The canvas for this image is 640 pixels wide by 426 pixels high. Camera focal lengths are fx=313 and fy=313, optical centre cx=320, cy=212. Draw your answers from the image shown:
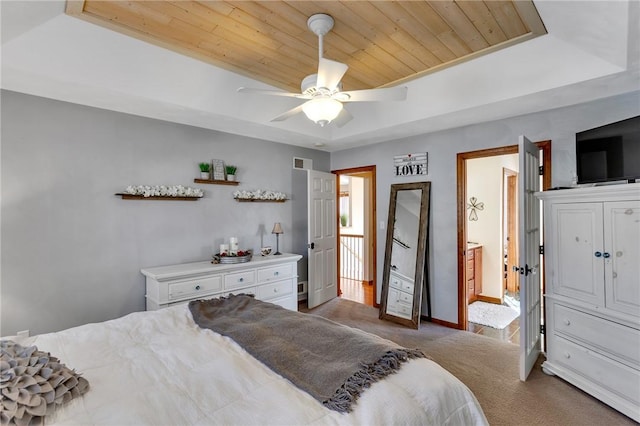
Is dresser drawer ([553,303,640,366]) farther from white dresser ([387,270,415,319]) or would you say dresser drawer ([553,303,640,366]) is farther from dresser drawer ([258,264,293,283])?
dresser drawer ([258,264,293,283])

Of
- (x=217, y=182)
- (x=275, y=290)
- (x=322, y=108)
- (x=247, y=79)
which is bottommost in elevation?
(x=275, y=290)

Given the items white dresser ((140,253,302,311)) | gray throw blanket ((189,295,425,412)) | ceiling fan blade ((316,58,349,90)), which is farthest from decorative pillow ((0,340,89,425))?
ceiling fan blade ((316,58,349,90))

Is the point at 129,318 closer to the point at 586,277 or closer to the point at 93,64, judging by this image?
the point at 93,64

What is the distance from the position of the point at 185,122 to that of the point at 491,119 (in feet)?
11.0

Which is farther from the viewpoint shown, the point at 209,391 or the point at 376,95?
the point at 376,95

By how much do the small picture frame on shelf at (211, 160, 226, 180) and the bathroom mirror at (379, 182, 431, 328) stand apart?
2255 mm

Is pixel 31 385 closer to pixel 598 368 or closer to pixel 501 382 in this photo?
pixel 501 382

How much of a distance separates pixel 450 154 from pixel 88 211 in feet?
12.8

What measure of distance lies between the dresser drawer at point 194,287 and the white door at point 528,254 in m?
2.85

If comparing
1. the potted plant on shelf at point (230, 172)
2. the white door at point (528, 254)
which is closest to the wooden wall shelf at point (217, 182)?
the potted plant on shelf at point (230, 172)

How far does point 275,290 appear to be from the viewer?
380cm

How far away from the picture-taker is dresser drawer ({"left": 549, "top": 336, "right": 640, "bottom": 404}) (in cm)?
211

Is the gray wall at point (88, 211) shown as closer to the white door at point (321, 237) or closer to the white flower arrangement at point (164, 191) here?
the white flower arrangement at point (164, 191)

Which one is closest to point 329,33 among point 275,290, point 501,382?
point 275,290
